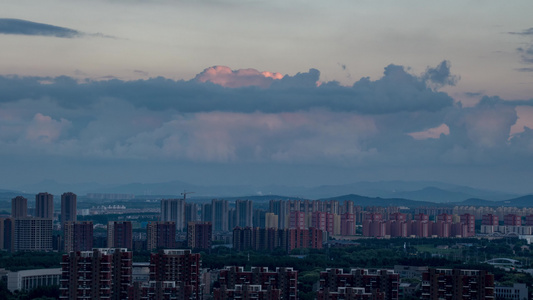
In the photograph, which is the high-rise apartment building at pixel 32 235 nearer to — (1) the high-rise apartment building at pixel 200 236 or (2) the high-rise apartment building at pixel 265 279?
(1) the high-rise apartment building at pixel 200 236

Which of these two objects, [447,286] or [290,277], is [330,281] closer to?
[290,277]

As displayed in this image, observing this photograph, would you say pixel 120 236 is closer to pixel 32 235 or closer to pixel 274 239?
pixel 32 235

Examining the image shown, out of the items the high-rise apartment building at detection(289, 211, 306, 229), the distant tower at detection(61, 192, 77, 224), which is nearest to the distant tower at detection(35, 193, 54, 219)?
the distant tower at detection(61, 192, 77, 224)

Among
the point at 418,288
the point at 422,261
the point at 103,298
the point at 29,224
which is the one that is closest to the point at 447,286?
the point at 103,298

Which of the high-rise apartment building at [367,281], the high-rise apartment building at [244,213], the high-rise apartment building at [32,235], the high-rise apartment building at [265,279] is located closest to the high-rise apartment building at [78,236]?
the high-rise apartment building at [32,235]

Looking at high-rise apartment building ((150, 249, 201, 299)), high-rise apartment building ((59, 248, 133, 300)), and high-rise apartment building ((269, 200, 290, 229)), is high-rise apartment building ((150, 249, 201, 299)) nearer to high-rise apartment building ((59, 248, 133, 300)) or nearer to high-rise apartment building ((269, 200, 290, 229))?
high-rise apartment building ((59, 248, 133, 300))

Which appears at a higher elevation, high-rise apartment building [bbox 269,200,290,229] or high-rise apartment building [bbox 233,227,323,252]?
high-rise apartment building [bbox 269,200,290,229]

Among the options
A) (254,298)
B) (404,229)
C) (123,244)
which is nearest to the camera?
(254,298)

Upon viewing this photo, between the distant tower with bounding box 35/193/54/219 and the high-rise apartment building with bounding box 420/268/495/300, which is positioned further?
the distant tower with bounding box 35/193/54/219
